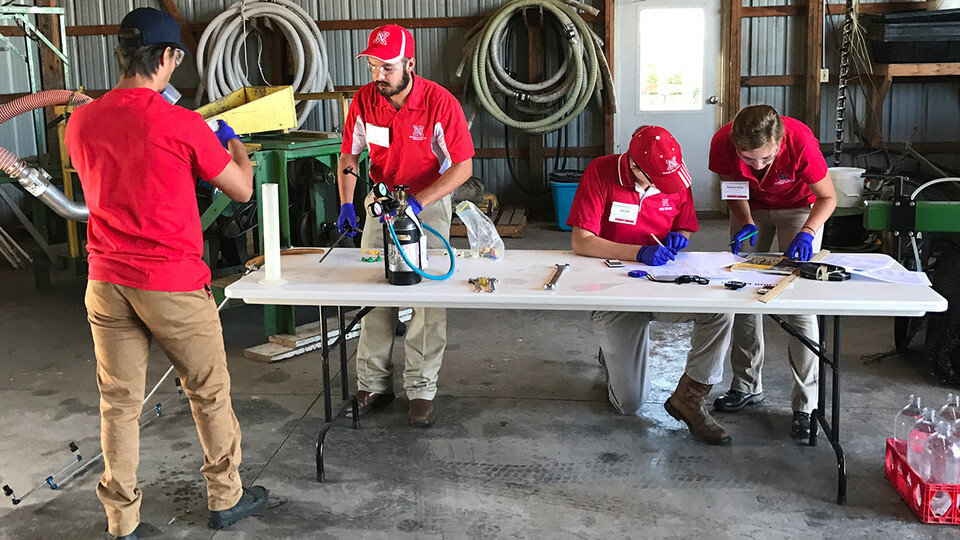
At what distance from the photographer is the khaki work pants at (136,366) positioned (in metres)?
2.65

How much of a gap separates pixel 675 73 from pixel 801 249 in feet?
19.4

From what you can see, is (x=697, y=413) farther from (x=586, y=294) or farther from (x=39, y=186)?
(x=39, y=186)

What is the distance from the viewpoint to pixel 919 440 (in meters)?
3.00

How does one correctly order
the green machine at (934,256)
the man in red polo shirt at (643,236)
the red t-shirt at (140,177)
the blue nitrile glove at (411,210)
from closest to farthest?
the red t-shirt at (140,177)
the blue nitrile glove at (411,210)
the man in red polo shirt at (643,236)
the green machine at (934,256)

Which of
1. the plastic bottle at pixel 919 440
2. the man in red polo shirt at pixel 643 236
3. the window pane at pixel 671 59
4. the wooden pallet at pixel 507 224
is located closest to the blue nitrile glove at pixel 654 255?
the man in red polo shirt at pixel 643 236

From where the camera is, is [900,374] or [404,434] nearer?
[404,434]

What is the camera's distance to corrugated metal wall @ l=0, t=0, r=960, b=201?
8.63m

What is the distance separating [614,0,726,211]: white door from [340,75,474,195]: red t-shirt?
5.53 meters

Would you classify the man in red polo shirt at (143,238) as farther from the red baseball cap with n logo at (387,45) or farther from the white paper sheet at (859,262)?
the white paper sheet at (859,262)

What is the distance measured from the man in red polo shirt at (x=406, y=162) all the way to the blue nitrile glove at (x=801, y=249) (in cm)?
126

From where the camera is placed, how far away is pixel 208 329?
2.75m

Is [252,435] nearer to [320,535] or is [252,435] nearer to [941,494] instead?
Answer: [320,535]

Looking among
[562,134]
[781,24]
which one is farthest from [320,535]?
[781,24]

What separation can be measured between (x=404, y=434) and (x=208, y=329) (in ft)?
3.81
